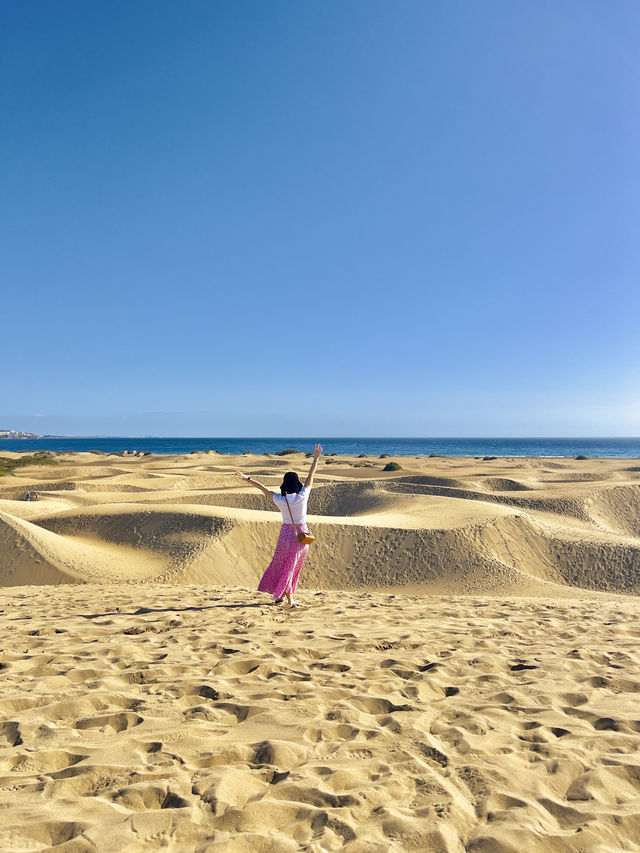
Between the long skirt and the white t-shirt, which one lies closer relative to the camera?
the white t-shirt

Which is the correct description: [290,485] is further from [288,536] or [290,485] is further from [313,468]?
[288,536]

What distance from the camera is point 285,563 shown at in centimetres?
774

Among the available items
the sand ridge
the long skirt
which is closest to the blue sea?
the sand ridge

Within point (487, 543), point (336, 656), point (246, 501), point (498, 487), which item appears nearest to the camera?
point (336, 656)

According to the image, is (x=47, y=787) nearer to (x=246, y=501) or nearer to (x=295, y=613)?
(x=295, y=613)

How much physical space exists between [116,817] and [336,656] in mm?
2841

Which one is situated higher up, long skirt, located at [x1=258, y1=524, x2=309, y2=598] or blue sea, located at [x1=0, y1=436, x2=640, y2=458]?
long skirt, located at [x1=258, y1=524, x2=309, y2=598]

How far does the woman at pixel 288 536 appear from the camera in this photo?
7.38m

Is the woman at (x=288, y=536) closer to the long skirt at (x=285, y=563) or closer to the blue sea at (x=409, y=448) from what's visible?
the long skirt at (x=285, y=563)

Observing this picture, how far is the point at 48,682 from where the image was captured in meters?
4.52

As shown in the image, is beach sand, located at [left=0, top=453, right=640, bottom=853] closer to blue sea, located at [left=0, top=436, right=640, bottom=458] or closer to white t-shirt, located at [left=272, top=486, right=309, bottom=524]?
white t-shirt, located at [left=272, top=486, right=309, bottom=524]

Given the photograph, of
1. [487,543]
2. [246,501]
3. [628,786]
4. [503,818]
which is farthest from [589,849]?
[246,501]

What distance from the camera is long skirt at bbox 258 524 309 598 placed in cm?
763

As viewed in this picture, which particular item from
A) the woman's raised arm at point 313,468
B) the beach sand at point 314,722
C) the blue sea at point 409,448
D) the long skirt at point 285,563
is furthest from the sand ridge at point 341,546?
the blue sea at point 409,448
